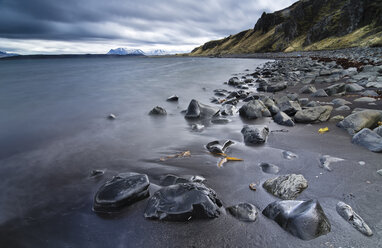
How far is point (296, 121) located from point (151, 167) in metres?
4.10

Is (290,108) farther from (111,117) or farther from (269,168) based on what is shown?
(111,117)

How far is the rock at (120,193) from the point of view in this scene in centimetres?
245

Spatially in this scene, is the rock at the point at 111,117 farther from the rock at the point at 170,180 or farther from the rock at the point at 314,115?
the rock at the point at 314,115

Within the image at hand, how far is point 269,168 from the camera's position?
3.20 metres

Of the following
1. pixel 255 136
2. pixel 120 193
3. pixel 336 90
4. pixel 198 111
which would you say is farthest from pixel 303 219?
pixel 336 90

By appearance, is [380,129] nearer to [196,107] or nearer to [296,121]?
[296,121]

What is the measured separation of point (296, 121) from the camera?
532 centimetres

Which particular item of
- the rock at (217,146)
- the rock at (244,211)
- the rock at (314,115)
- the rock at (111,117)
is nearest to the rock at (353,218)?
the rock at (244,211)

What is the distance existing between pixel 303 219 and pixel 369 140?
273cm

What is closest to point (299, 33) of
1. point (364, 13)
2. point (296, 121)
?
point (364, 13)

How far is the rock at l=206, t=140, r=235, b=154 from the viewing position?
3.90m

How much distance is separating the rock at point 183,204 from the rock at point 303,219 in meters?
0.70

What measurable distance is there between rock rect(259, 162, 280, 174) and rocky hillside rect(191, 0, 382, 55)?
43999mm

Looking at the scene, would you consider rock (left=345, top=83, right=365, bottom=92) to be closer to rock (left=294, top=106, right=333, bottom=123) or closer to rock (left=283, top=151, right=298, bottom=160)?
rock (left=294, top=106, right=333, bottom=123)
